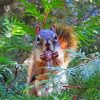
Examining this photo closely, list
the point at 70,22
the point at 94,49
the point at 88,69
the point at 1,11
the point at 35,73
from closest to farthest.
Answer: the point at 88,69
the point at 35,73
the point at 94,49
the point at 70,22
the point at 1,11

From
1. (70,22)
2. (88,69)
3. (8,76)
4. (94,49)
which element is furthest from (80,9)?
(88,69)

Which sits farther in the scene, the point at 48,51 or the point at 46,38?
the point at 46,38

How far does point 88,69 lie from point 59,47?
2047 mm

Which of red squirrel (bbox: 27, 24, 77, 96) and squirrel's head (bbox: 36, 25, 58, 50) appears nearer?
red squirrel (bbox: 27, 24, 77, 96)

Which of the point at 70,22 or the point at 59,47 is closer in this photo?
the point at 59,47

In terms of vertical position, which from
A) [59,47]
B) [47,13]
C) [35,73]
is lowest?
[35,73]

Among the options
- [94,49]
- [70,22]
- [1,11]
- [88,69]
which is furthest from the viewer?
[1,11]

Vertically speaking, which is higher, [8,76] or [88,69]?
[88,69]

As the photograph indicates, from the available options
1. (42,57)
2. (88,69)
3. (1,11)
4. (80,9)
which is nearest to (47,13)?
(42,57)

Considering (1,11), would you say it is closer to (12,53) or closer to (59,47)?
(12,53)

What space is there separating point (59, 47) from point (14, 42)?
40cm

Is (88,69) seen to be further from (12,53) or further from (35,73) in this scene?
(12,53)

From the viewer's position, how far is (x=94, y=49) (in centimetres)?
437

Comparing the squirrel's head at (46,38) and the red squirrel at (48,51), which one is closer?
the red squirrel at (48,51)
